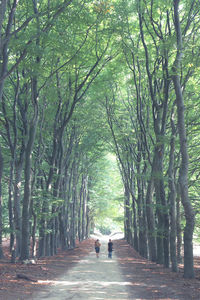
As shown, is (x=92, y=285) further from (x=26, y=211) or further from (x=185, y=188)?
(x=26, y=211)

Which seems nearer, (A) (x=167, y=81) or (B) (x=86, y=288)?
(B) (x=86, y=288)

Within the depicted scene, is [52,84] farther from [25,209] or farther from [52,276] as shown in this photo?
[52,276]

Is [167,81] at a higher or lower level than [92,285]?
higher

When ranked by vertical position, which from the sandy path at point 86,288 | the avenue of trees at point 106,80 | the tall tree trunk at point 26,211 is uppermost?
the avenue of trees at point 106,80

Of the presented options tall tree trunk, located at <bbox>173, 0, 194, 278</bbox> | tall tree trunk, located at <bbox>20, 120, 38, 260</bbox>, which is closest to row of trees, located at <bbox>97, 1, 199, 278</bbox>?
tall tree trunk, located at <bbox>173, 0, 194, 278</bbox>

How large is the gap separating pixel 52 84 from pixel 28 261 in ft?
30.7

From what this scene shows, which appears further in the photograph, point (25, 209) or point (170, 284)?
point (25, 209)

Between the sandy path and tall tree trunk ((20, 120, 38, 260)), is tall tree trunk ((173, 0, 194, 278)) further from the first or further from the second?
tall tree trunk ((20, 120, 38, 260))

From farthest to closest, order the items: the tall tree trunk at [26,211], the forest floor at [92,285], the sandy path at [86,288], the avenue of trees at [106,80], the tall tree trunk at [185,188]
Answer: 1. the tall tree trunk at [26,211]
2. the avenue of trees at [106,80]
3. the tall tree trunk at [185,188]
4. the forest floor at [92,285]
5. the sandy path at [86,288]

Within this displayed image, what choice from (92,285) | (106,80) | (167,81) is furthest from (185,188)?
(106,80)

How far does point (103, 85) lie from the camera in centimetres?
1969

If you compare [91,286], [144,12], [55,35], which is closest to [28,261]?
[91,286]

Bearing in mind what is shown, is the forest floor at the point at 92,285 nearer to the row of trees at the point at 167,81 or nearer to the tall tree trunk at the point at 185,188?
the tall tree trunk at the point at 185,188

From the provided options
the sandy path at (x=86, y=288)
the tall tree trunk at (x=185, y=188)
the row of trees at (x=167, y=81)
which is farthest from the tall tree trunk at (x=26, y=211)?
the tall tree trunk at (x=185, y=188)
